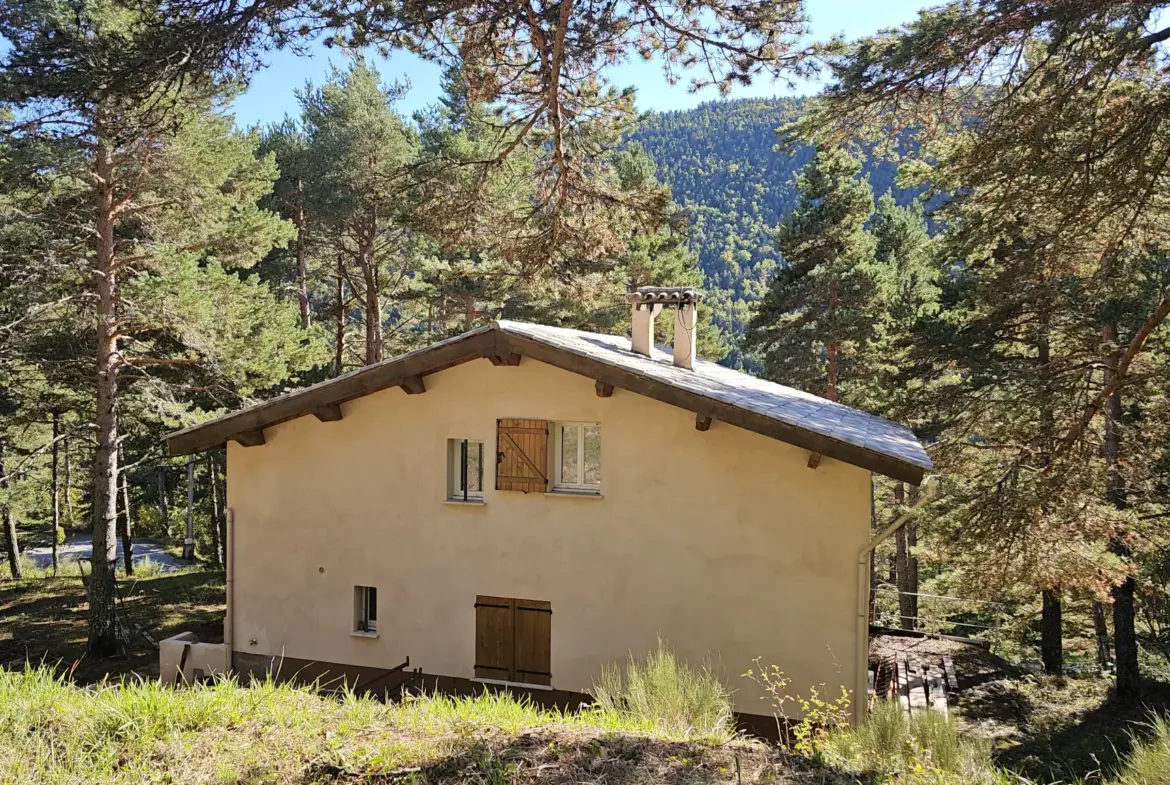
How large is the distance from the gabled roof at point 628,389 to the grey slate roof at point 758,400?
0.06 feet

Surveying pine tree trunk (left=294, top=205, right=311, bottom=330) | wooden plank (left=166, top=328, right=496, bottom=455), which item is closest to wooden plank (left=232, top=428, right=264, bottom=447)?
wooden plank (left=166, top=328, right=496, bottom=455)

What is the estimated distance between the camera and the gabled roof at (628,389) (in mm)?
7723

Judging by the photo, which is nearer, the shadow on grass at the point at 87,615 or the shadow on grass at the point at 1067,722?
the shadow on grass at the point at 1067,722

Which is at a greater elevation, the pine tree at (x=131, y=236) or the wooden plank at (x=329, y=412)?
the pine tree at (x=131, y=236)

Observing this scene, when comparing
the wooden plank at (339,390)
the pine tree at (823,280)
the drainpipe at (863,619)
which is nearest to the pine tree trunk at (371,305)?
the pine tree at (823,280)

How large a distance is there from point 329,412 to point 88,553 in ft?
81.6

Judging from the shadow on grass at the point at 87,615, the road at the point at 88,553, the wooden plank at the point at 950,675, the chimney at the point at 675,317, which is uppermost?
the chimney at the point at 675,317

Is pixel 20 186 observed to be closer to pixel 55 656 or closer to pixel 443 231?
pixel 443 231

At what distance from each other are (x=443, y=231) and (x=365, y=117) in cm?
1306

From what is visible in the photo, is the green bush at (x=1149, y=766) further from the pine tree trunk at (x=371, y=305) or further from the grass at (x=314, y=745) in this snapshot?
the pine tree trunk at (x=371, y=305)

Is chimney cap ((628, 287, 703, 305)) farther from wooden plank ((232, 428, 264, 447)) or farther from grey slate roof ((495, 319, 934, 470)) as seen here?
wooden plank ((232, 428, 264, 447))

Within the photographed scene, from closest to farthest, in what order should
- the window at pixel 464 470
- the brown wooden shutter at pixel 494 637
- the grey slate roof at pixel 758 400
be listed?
the grey slate roof at pixel 758 400
the brown wooden shutter at pixel 494 637
the window at pixel 464 470

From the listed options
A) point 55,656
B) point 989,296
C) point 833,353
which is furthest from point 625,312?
point 55,656

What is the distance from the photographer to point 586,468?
31.0ft
